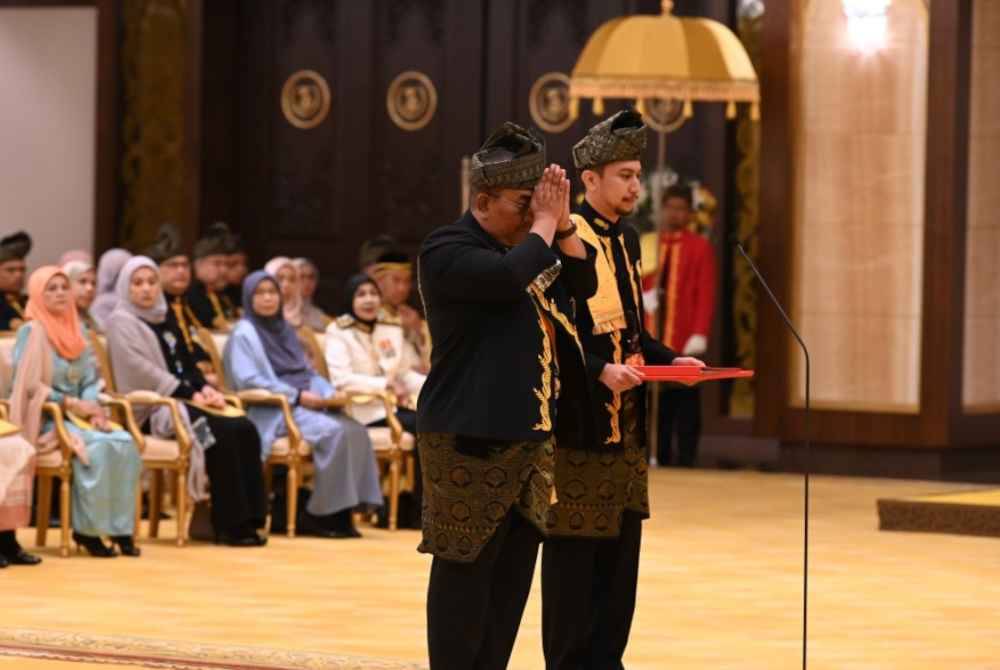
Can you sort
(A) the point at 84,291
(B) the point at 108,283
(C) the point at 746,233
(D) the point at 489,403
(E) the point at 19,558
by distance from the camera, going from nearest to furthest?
1. (D) the point at 489,403
2. (E) the point at 19,558
3. (A) the point at 84,291
4. (B) the point at 108,283
5. (C) the point at 746,233

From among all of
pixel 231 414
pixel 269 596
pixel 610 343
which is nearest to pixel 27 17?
pixel 231 414

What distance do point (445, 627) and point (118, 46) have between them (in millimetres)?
10609

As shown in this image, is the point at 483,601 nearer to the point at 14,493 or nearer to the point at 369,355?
the point at 14,493

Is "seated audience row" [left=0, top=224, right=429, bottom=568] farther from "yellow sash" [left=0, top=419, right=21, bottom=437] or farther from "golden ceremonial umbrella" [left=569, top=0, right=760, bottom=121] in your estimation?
"golden ceremonial umbrella" [left=569, top=0, right=760, bottom=121]

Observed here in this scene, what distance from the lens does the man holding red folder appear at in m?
5.88

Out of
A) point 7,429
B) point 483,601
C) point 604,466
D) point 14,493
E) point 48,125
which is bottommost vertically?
point 14,493

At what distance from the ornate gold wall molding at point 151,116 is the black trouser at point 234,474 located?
5188 millimetres

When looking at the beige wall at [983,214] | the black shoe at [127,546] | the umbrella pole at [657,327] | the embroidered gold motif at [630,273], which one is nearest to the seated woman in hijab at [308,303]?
the umbrella pole at [657,327]

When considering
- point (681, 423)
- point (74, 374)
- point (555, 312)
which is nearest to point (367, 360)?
point (74, 374)

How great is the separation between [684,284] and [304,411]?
146 inches

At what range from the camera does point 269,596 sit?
327 inches

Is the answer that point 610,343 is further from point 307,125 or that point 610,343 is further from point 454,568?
point 307,125

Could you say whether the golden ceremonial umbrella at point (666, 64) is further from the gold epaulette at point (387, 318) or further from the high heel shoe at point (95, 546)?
the high heel shoe at point (95, 546)

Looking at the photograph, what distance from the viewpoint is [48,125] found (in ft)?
50.8
